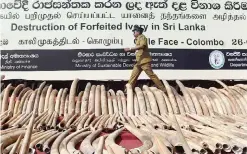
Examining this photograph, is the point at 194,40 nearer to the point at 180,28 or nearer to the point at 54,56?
the point at 180,28

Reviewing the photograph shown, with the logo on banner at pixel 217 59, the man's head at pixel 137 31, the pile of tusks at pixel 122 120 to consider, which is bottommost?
the pile of tusks at pixel 122 120

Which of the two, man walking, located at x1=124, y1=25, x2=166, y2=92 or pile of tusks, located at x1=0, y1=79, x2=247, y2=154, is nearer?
pile of tusks, located at x1=0, y1=79, x2=247, y2=154

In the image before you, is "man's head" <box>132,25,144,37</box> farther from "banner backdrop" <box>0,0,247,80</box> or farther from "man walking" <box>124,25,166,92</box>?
"banner backdrop" <box>0,0,247,80</box>

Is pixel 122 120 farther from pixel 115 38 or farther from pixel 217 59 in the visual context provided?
pixel 217 59

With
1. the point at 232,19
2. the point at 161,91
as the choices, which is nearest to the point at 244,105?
the point at 161,91

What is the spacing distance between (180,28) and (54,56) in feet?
5.42

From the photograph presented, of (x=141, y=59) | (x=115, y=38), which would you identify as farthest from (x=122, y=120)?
(x=115, y=38)

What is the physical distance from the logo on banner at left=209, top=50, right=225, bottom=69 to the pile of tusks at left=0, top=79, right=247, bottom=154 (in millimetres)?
480

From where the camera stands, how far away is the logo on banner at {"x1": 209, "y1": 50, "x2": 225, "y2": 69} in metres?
7.16

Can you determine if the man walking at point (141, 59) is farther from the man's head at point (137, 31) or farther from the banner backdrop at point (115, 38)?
the banner backdrop at point (115, 38)

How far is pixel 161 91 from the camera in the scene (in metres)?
6.30

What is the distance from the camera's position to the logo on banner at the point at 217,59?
7.16 meters

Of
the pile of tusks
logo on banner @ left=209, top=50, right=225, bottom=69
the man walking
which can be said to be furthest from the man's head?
logo on banner @ left=209, top=50, right=225, bottom=69

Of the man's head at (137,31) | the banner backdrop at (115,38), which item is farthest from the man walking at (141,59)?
the banner backdrop at (115,38)
